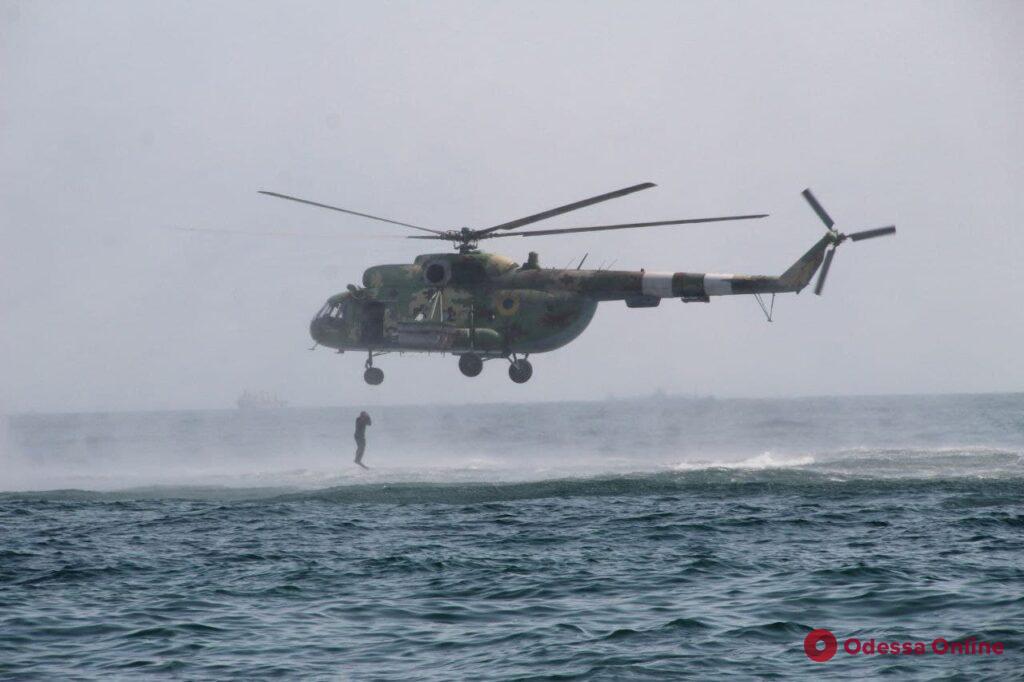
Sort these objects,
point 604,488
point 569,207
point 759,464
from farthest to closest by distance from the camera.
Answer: point 759,464 < point 604,488 < point 569,207

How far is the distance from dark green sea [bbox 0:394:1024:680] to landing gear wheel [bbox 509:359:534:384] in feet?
10.4

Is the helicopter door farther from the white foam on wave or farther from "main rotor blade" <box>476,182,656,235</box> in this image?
the white foam on wave

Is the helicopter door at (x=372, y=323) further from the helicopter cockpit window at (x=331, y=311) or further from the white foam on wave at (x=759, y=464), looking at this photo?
the white foam on wave at (x=759, y=464)

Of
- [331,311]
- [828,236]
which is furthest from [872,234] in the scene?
[331,311]

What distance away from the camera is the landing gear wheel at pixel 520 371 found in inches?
1141

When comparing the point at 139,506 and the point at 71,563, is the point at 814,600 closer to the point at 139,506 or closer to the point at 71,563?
the point at 71,563

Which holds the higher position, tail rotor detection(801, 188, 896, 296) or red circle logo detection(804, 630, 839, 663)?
tail rotor detection(801, 188, 896, 296)

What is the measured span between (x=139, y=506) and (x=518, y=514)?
429 inches

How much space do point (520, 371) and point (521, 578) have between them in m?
11.0

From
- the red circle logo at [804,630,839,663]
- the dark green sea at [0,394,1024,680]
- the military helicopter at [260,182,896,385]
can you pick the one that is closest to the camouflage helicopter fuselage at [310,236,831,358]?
the military helicopter at [260,182,896,385]

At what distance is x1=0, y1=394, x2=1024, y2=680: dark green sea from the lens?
1347 centimetres

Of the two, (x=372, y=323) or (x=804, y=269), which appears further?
(x=372, y=323)

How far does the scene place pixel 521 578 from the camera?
18.5 metres

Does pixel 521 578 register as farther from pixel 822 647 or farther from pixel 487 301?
pixel 487 301
